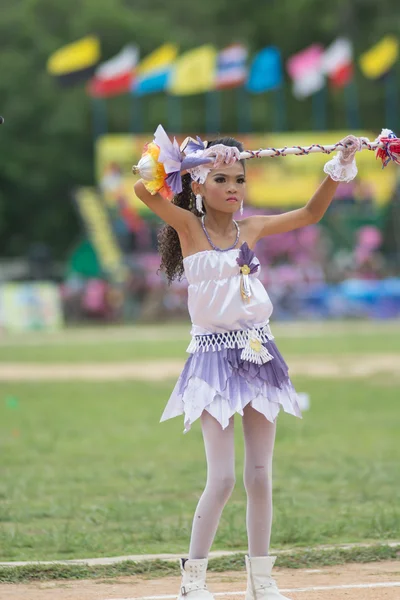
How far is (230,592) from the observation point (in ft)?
18.9

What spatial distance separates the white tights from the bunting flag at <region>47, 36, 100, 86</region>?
36611 millimetres

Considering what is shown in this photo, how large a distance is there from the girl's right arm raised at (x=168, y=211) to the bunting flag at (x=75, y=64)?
3621 centimetres

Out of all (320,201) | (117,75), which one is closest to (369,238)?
(117,75)

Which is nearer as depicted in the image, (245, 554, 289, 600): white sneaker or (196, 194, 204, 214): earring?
(245, 554, 289, 600): white sneaker

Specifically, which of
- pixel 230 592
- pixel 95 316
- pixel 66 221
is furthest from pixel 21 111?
pixel 230 592

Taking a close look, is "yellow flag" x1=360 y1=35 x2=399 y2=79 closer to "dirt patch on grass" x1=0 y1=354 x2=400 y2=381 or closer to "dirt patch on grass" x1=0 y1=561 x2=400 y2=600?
"dirt patch on grass" x1=0 y1=354 x2=400 y2=381

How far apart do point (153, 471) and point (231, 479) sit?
15.3 feet

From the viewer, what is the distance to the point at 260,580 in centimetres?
534

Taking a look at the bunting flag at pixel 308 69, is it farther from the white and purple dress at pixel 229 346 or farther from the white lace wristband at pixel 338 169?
the white and purple dress at pixel 229 346

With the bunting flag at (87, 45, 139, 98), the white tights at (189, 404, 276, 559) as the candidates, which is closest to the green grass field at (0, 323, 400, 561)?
the white tights at (189, 404, 276, 559)

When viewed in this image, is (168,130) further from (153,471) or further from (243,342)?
(243,342)

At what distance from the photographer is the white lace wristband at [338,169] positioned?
571 cm

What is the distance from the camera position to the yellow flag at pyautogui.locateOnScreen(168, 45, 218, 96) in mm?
41812

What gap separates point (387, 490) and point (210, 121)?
4353 centimetres
